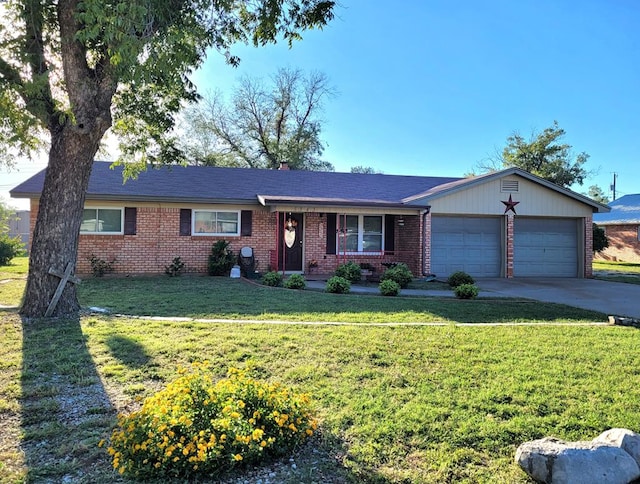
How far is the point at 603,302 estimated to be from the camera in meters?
9.78

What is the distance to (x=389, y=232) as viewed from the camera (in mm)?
15828

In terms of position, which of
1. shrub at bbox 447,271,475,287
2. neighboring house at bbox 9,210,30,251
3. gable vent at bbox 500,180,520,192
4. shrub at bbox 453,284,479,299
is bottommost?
shrub at bbox 453,284,479,299

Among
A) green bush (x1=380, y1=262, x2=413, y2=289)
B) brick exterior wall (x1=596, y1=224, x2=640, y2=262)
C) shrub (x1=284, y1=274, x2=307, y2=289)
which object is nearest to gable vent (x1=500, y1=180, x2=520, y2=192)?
green bush (x1=380, y1=262, x2=413, y2=289)

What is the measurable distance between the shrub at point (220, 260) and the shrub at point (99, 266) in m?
3.03

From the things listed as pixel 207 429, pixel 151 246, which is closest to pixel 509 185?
pixel 151 246

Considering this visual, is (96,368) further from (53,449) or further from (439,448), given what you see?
(439,448)

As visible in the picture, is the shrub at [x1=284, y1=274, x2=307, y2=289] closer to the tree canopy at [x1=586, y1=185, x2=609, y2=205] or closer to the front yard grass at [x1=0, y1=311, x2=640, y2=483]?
the front yard grass at [x1=0, y1=311, x2=640, y2=483]

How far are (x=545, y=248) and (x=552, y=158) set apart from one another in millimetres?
20796

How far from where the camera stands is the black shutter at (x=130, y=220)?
13.7m

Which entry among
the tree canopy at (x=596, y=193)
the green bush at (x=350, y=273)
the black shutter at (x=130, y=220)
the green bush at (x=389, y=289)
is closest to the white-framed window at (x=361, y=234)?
the green bush at (x=350, y=273)

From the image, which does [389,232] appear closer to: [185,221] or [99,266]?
[185,221]

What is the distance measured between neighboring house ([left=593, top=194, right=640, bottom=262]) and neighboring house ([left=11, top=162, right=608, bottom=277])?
43.5 ft

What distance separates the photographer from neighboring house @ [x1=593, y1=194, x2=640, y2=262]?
25.9 metres

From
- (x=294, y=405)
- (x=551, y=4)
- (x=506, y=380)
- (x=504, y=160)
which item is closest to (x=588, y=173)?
(x=504, y=160)
